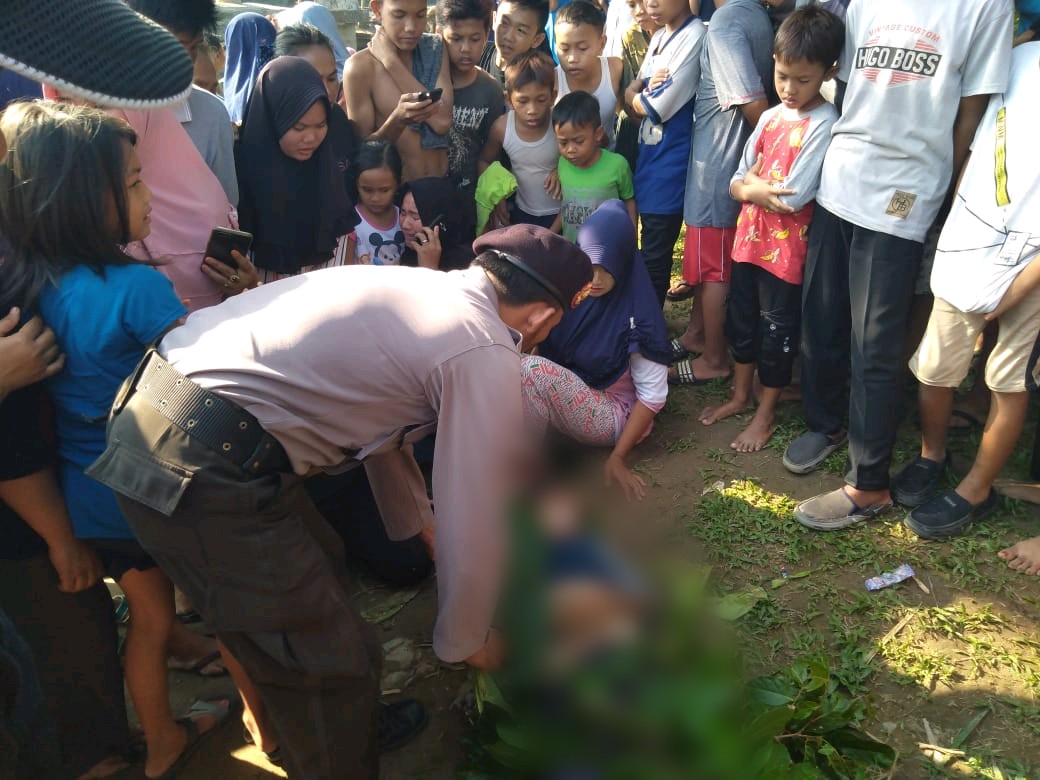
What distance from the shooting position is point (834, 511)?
3.20 m

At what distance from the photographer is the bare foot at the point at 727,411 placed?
155 inches

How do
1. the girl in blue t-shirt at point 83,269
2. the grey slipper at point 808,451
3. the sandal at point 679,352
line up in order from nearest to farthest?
the girl in blue t-shirt at point 83,269 < the grey slipper at point 808,451 < the sandal at point 679,352

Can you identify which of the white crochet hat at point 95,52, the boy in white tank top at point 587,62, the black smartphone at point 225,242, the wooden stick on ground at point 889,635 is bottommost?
the wooden stick on ground at point 889,635

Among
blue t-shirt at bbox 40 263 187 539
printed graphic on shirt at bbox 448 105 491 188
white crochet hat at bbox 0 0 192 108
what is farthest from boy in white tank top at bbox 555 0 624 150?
white crochet hat at bbox 0 0 192 108

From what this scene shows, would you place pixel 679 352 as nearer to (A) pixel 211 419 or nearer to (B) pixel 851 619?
(B) pixel 851 619

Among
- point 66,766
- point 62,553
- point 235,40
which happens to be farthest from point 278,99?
point 66,766

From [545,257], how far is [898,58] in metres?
1.68

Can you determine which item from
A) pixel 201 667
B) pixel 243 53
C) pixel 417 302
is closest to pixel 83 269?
pixel 417 302

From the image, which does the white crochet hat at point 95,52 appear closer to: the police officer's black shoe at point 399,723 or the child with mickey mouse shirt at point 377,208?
the police officer's black shoe at point 399,723

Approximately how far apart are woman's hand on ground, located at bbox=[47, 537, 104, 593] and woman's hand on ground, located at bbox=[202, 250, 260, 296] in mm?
1005

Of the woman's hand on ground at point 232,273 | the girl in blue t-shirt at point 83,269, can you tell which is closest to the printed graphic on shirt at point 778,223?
the woman's hand on ground at point 232,273

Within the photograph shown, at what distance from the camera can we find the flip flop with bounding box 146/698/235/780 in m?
2.42

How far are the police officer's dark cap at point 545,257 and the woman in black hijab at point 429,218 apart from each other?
1624 mm

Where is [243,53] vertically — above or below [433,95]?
above
